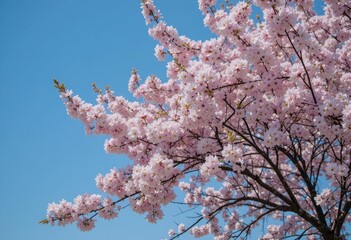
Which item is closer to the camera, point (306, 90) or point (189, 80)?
point (189, 80)

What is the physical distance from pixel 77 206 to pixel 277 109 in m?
5.41

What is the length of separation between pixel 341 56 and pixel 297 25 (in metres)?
3.87

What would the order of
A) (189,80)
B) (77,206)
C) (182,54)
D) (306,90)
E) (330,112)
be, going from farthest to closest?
(182,54)
(77,206)
(306,90)
(189,80)
(330,112)

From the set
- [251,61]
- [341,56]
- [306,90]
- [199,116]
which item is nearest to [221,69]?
[251,61]

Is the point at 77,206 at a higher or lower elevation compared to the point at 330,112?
higher

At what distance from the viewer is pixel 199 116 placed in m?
6.34

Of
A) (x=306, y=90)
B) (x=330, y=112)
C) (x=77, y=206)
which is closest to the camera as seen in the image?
(x=330, y=112)

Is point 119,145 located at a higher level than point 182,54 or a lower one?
lower

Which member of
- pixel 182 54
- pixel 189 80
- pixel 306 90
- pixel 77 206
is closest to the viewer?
pixel 189 80

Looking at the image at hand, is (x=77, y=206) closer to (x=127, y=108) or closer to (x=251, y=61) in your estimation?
(x=127, y=108)

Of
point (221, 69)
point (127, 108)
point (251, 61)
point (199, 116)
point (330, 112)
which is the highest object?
point (127, 108)

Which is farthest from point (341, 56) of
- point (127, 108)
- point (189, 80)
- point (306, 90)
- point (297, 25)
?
point (127, 108)

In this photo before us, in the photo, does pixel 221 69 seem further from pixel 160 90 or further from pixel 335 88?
pixel 335 88

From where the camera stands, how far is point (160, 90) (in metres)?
9.33
